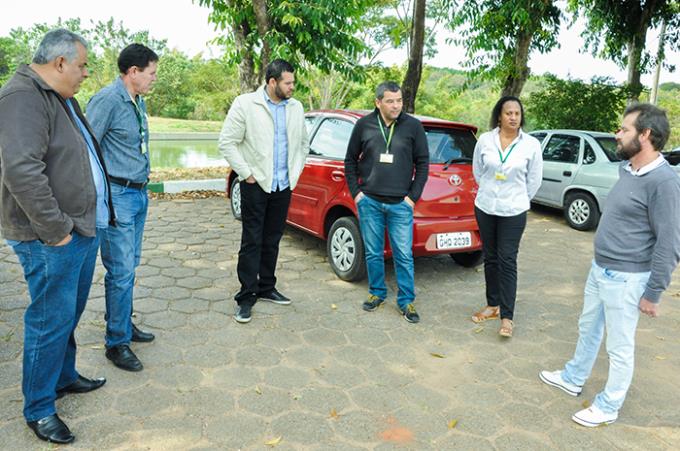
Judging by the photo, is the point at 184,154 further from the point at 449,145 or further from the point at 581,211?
the point at 449,145

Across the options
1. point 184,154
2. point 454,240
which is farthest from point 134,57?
point 184,154

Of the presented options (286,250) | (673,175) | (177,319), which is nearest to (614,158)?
(286,250)

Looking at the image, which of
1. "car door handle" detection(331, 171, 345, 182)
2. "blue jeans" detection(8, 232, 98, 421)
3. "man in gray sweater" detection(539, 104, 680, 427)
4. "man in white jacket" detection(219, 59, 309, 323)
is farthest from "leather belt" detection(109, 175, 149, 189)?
"man in gray sweater" detection(539, 104, 680, 427)

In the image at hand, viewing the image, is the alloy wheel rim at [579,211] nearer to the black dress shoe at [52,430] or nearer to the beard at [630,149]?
the beard at [630,149]

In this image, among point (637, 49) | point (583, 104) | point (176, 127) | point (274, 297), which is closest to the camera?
point (274, 297)

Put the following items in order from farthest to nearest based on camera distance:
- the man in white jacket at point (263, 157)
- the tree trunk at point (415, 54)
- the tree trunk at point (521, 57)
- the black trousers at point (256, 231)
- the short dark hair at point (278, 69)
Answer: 1. the tree trunk at point (521, 57)
2. the tree trunk at point (415, 54)
3. the black trousers at point (256, 231)
4. the man in white jacket at point (263, 157)
5. the short dark hair at point (278, 69)

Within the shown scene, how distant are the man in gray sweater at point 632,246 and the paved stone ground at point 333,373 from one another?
377 millimetres

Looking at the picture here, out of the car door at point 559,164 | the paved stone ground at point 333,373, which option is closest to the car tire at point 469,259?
the paved stone ground at point 333,373

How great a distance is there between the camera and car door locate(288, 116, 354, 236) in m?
5.04

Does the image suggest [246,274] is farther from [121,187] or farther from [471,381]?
[471,381]

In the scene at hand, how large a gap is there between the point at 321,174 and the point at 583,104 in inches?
396

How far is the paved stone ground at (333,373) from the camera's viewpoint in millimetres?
2688

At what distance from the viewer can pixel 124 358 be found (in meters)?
3.20

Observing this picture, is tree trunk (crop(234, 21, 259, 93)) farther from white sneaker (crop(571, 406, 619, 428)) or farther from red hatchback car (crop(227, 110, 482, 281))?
white sneaker (crop(571, 406, 619, 428))
